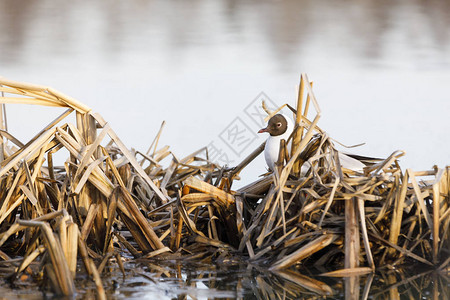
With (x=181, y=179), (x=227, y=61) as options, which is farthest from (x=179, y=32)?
(x=181, y=179)

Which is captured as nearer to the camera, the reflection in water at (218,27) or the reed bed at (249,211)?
the reed bed at (249,211)

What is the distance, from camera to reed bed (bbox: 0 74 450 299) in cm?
302

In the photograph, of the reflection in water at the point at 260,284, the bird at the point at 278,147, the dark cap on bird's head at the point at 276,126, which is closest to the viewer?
the reflection in water at the point at 260,284

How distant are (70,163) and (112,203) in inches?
11.6

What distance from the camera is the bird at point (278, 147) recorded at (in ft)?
11.6

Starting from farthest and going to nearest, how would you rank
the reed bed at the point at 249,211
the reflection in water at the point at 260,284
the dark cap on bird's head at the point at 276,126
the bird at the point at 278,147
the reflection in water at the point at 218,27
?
the reflection in water at the point at 218,27
the dark cap on bird's head at the point at 276,126
the bird at the point at 278,147
the reed bed at the point at 249,211
the reflection in water at the point at 260,284

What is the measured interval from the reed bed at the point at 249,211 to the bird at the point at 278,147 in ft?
0.39

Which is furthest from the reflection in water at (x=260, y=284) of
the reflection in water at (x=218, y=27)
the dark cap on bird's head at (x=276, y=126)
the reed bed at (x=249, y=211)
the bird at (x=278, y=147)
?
the reflection in water at (x=218, y=27)

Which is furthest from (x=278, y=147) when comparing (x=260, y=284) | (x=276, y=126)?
(x=260, y=284)

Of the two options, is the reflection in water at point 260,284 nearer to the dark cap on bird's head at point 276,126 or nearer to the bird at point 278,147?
the bird at point 278,147

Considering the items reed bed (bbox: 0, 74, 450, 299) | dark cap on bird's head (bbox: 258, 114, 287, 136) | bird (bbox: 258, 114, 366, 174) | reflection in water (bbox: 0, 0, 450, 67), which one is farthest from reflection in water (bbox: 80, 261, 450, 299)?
reflection in water (bbox: 0, 0, 450, 67)

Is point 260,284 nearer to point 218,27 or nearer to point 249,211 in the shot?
point 249,211

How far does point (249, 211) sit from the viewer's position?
338cm

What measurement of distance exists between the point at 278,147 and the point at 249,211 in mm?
591
